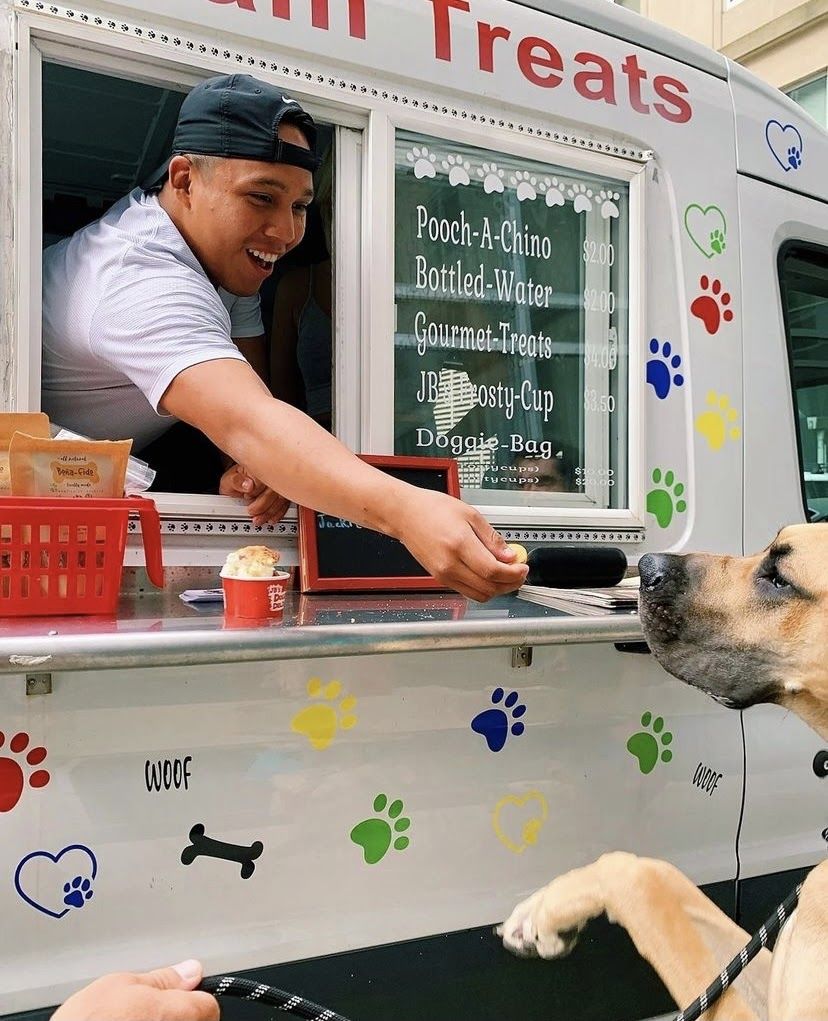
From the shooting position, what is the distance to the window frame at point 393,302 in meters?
2.11

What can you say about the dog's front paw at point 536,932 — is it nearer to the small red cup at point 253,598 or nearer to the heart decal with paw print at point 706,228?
the small red cup at point 253,598

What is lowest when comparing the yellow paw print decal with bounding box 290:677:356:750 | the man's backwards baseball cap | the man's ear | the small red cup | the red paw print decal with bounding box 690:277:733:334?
the yellow paw print decal with bounding box 290:677:356:750

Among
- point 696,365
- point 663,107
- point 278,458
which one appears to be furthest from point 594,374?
point 278,458

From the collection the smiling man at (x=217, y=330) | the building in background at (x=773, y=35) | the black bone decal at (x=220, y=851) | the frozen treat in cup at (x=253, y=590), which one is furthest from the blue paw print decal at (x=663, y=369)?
the building in background at (x=773, y=35)

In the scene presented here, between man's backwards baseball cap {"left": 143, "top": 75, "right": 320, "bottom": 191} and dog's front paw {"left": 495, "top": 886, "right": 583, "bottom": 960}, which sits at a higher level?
man's backwards baseball cap {"left": 143, "top": 75, "right": 320, "bottom": 191}

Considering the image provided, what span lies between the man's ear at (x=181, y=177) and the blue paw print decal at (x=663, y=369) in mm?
1306

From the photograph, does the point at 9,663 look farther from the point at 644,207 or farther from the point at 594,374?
the point at 644,207

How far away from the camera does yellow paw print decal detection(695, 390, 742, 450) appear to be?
247 centimetres

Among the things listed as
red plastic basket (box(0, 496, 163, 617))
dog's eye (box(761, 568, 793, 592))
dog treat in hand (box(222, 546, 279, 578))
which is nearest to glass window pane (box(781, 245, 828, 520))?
dog's eye (box(761, 568, 793, 592))

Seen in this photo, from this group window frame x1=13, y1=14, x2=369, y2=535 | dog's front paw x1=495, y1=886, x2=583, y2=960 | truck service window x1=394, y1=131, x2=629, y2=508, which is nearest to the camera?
window frame x1=13, y1=14, x2=369, y2=535

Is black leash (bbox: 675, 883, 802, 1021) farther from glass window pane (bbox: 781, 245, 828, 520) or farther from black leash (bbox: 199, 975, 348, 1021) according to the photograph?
glass window pane (bbox: 781, 245, 828, 520)

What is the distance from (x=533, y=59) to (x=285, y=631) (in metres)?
1.66

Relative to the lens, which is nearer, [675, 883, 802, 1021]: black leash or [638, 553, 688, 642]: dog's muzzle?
[675, 883, 802, 1021]: black leash

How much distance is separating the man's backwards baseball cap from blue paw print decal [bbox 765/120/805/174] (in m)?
1.55
